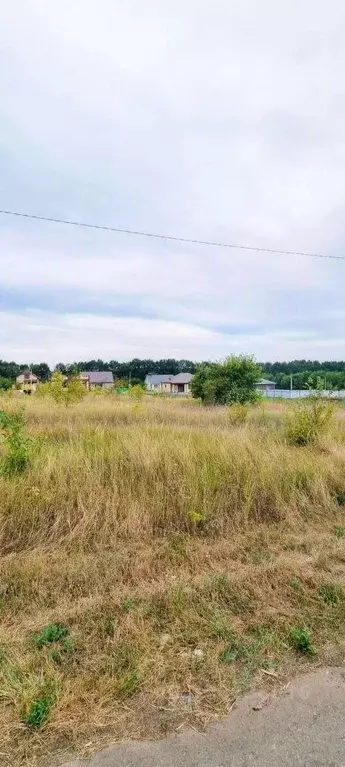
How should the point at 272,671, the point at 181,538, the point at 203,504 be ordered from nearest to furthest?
1. the point at 272,671
2. the point at 181,538
3. the point at 203,504

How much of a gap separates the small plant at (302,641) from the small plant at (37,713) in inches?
50.6

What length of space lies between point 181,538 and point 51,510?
1.27 metres

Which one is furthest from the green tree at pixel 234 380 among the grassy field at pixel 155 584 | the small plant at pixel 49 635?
the small plant at pixel 49 635

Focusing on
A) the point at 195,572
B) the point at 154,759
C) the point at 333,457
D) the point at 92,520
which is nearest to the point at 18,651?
the point at 154,759

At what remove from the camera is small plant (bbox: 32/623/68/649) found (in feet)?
6.99

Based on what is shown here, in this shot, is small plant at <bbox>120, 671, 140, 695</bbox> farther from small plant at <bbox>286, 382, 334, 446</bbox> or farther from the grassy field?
small plant at <bbox>286, 382, 334, 446</bbox>

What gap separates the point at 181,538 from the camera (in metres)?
3.50

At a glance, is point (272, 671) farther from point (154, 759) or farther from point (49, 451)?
point (49, 451)

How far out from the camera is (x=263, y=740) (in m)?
1.58

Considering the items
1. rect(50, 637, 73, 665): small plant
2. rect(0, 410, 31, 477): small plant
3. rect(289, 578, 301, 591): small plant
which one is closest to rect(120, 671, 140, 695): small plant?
rect(50, 637, 73, 665): small plant

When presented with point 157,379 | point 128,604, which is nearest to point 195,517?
point 128,604

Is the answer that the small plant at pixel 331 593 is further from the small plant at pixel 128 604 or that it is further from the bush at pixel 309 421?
the bush at pixel 309 421

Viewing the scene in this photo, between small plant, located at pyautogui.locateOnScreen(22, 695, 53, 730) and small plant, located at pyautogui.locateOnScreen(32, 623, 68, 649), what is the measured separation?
0.43 metres

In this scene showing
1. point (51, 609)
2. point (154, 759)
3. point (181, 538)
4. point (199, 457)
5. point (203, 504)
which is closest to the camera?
point (154, 759)
